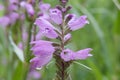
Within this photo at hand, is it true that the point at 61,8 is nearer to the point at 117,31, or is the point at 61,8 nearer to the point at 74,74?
the point at 117,31

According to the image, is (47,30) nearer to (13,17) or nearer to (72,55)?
(72,55)

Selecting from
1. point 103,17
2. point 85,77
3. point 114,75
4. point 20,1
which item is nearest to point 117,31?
point 114,75

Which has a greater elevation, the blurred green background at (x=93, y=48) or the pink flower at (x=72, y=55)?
the pink flower at (x=72, y=55)

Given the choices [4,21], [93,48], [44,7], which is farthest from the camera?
[93,48]

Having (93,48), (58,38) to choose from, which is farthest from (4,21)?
(58,38)

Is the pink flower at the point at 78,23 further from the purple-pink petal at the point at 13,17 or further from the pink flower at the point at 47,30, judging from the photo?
the purple-pink petal at the point at 13,17

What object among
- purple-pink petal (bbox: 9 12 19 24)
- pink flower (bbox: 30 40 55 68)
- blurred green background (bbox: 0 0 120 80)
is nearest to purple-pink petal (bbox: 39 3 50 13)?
blurred green background (bbox: 0 0 120 80)

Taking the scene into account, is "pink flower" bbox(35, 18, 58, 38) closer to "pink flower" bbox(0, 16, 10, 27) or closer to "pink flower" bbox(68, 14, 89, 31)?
"pink flower" bbox(68, 14, 89, 31)

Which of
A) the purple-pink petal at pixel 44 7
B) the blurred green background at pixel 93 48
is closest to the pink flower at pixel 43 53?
the purple-pink petal at pixel 44 7
